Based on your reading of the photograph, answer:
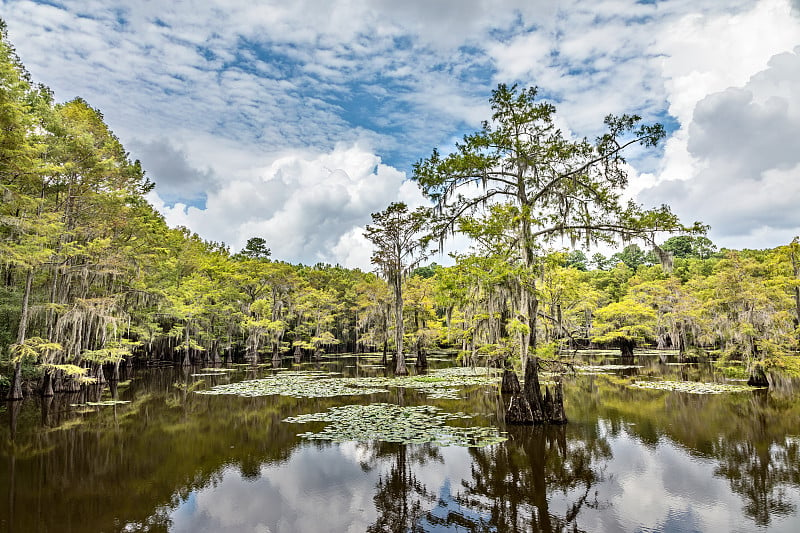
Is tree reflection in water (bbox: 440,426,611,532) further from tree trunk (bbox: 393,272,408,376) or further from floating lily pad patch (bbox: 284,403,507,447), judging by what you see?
tree trunk (bbox: 393,272,408,376)

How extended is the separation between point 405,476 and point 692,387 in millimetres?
14420

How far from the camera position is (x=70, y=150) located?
15.8m

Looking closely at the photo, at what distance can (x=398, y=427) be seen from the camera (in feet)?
33.4

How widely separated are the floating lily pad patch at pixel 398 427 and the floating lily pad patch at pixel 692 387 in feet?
31.4

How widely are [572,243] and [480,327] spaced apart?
451 cm

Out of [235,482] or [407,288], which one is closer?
[235,482]

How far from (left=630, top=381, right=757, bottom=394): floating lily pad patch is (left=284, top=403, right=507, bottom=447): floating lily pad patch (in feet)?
31.4

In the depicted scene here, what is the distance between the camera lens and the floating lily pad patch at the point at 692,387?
49.3 ft

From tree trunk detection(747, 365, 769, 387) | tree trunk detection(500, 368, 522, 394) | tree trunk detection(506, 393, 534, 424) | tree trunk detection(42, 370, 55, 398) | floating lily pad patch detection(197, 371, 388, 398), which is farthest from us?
tree trunk detection(42, 370, 55, 398)

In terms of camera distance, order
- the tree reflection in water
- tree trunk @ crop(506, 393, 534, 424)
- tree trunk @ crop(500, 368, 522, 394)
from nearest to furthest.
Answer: the tree reflection in water → tree trunk @ crop(506, 393, 534, 424) → tree trunk @ crop(500, 368, 522, 394)

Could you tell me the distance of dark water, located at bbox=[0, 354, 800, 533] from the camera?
539cm

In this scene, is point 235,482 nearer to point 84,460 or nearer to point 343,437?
point 343,437

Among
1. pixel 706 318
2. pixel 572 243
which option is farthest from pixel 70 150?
pixel 706 318

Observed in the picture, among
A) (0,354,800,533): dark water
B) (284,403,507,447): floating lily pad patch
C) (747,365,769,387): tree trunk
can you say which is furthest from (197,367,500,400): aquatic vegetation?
(747,365,769,387): tree trunk
